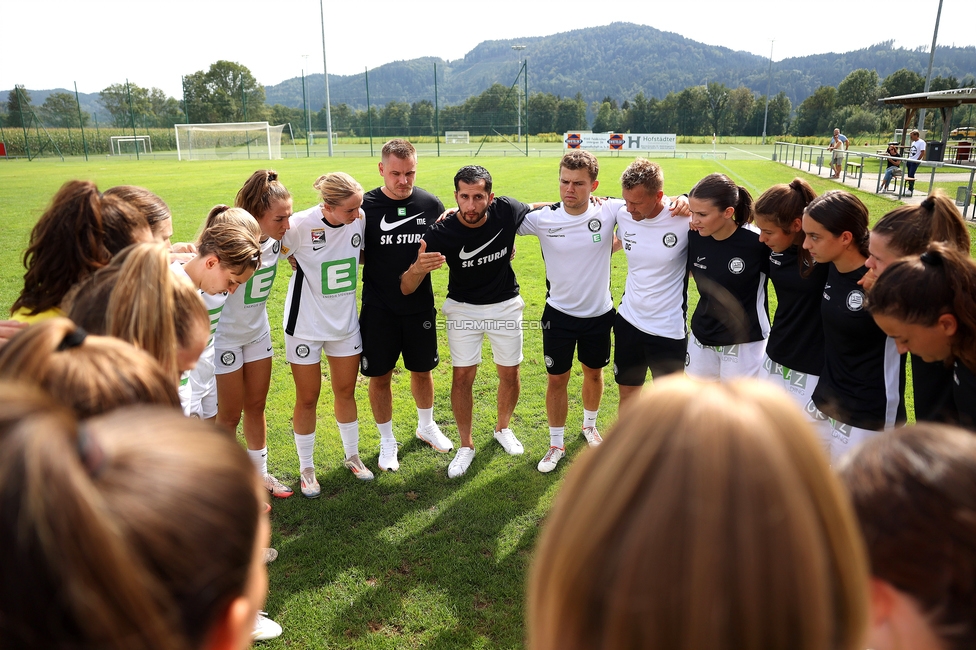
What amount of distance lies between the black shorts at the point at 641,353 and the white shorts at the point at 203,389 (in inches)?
114

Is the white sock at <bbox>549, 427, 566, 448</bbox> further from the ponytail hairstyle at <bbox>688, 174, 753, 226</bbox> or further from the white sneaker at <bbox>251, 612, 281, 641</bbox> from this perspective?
the white sneaker at <bbox>251, 612, 281, 641</bbox>

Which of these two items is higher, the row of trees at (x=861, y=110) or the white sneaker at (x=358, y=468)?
the row of trees at (x=861, y=110)

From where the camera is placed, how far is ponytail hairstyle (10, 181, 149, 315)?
2320 mm

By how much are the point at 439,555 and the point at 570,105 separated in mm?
63116

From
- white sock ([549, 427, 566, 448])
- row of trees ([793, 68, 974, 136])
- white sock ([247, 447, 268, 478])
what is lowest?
white sock ([549, 427, 566, 448])

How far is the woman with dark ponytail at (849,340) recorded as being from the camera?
10.3ft

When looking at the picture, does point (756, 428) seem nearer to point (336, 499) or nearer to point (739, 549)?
point (739, 549)

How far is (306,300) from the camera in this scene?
14.8ft

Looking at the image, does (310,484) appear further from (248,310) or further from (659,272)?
(659,272)

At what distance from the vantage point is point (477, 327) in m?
4.95

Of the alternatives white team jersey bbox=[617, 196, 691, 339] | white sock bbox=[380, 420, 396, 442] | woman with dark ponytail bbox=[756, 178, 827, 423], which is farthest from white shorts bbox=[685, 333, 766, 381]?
white sock bbox=[380, 420, 396, 442]

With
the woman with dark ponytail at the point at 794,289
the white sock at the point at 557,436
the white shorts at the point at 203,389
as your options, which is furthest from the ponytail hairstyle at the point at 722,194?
the white shorts at the point at 203,389

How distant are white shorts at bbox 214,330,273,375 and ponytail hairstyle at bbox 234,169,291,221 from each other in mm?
866

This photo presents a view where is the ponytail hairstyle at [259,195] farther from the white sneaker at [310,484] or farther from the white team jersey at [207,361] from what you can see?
the white sneaker at [310,484]
